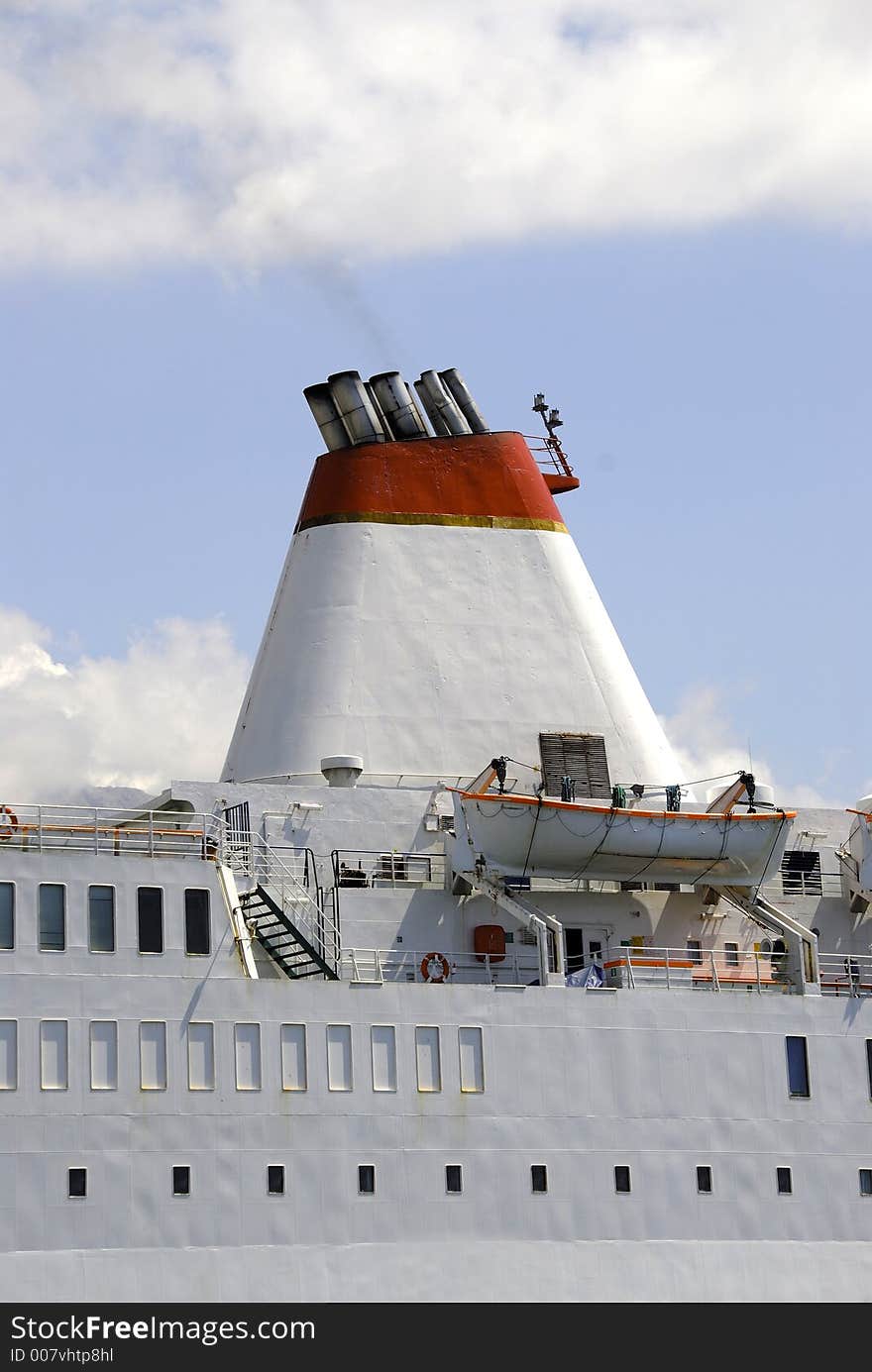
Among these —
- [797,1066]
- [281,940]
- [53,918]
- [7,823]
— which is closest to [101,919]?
[53,918]

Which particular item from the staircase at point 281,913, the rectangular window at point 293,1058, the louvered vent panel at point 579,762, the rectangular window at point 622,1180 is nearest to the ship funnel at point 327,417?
the louvered vent panel at point 579,762

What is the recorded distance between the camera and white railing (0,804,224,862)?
34125 mm

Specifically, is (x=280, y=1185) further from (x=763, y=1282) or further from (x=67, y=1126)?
(x=763, y=1282)

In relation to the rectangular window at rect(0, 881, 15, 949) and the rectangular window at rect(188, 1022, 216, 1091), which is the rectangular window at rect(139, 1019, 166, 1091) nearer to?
the rectangular window at rect(188, 1022, 216, 1091)

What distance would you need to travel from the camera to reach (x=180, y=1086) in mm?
32750

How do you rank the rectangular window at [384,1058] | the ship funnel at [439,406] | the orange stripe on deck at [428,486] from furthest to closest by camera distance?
the ship funnel at [439,406] → the orange stripe on deck at [428,486] → the rectangular window at [384,1058]

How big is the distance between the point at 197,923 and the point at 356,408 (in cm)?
1286

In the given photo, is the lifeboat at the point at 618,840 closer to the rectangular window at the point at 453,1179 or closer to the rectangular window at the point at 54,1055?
the rectangular window at the point at 453,1179

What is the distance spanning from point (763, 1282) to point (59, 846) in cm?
1363

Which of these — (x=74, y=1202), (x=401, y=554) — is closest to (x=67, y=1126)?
(x=74, y=1202)

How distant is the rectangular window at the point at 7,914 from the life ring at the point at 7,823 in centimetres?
103

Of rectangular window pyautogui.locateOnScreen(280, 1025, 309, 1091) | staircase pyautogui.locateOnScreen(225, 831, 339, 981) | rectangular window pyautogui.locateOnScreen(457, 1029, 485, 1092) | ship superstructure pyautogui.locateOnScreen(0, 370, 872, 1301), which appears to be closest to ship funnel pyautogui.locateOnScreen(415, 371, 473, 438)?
ship superstructure pyautogui.locateOnScreen(0, 370, 872, 1301)

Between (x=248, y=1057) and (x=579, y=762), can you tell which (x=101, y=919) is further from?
(x=579, y=762)

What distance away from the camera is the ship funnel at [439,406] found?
43.2m
